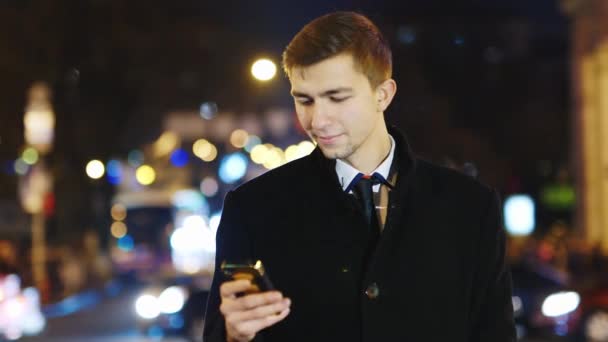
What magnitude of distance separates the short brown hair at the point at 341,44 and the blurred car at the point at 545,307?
16.9 m

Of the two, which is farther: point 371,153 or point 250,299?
point 371,153

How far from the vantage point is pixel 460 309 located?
402 cm

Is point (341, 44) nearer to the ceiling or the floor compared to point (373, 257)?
nearer to the ceiling

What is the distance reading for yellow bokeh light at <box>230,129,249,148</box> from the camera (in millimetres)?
62331

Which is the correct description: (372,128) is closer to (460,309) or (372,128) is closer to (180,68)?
(460,309)

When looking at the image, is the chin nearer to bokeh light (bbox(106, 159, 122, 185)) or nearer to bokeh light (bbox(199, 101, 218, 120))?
bokeh light (bbox(106, 159, 122, 185))

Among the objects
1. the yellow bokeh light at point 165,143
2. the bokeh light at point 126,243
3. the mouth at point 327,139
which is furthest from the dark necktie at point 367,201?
the yellow bokeh light at point 165,143

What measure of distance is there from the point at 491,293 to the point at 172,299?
1856cm

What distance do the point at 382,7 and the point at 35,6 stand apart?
109ft

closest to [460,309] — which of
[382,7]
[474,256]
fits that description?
[474,256]

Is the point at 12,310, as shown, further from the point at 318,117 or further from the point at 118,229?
the point at 118,229

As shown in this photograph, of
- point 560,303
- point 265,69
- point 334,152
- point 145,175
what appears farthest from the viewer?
point 145,175

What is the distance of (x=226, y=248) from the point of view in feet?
13.3

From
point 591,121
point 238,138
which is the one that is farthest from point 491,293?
point 238,138
